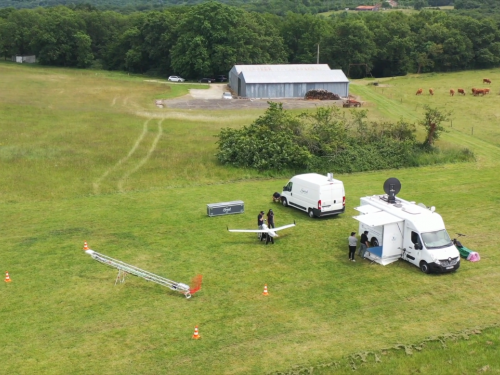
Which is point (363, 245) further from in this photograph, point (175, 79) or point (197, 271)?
point (175, 79)

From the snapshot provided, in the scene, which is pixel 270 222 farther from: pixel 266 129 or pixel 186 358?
pixel 266 129

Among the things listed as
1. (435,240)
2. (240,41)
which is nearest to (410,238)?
(435,240)

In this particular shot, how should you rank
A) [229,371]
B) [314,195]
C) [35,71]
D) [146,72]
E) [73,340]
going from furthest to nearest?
[146,72] → [35,71] → [314,195] → [73,340] → [229,371]

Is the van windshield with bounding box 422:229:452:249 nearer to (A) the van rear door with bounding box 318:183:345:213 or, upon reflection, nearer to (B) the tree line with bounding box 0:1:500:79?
(A) the van rear door with bounding box 318:183:345:213

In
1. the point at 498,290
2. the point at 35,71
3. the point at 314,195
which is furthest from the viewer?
the point at 35,71

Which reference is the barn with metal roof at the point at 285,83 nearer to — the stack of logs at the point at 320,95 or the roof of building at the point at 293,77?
the roof of building at the point at 293,77

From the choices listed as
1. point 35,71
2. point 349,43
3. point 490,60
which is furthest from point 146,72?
point 490,60

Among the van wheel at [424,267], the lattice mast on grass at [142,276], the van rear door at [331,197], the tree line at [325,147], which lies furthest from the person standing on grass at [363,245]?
the tree line at [325,147]

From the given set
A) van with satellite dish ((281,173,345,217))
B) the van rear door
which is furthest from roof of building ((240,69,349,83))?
the van rear door
